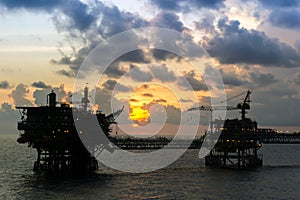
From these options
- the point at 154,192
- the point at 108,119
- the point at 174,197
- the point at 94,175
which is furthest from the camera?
the point at 108,119

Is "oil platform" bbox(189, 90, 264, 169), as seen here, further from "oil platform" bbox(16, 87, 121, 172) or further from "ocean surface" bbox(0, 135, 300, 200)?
"oil platform" bbox(16, 87, 121, 172)

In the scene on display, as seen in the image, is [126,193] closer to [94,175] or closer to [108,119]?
[94,175]

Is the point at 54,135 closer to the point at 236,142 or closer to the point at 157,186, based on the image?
the point at 157,186

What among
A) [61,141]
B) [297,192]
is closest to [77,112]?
[61,141]

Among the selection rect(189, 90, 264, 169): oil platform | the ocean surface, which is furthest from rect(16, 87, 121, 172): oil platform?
rect(189, 90, 264, 169): oil platform

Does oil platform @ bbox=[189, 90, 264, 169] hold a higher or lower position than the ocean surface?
higher

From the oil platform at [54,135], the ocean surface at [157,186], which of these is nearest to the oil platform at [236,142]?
the ocean surface at [157,186]

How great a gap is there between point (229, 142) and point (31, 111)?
53535 mm

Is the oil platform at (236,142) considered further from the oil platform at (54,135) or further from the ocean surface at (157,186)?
the oil platform at (54,135)

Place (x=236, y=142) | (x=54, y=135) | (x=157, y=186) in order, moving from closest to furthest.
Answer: (x=157, y=186) < (x=54, y=135) < (x=236, y=142)

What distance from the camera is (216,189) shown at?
255 ft

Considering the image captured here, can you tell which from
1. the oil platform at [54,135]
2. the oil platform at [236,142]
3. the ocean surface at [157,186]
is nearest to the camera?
the ocean surface at [157,186]

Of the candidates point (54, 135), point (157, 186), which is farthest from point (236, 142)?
point (54, 135)

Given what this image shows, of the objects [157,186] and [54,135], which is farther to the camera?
[54,135]
